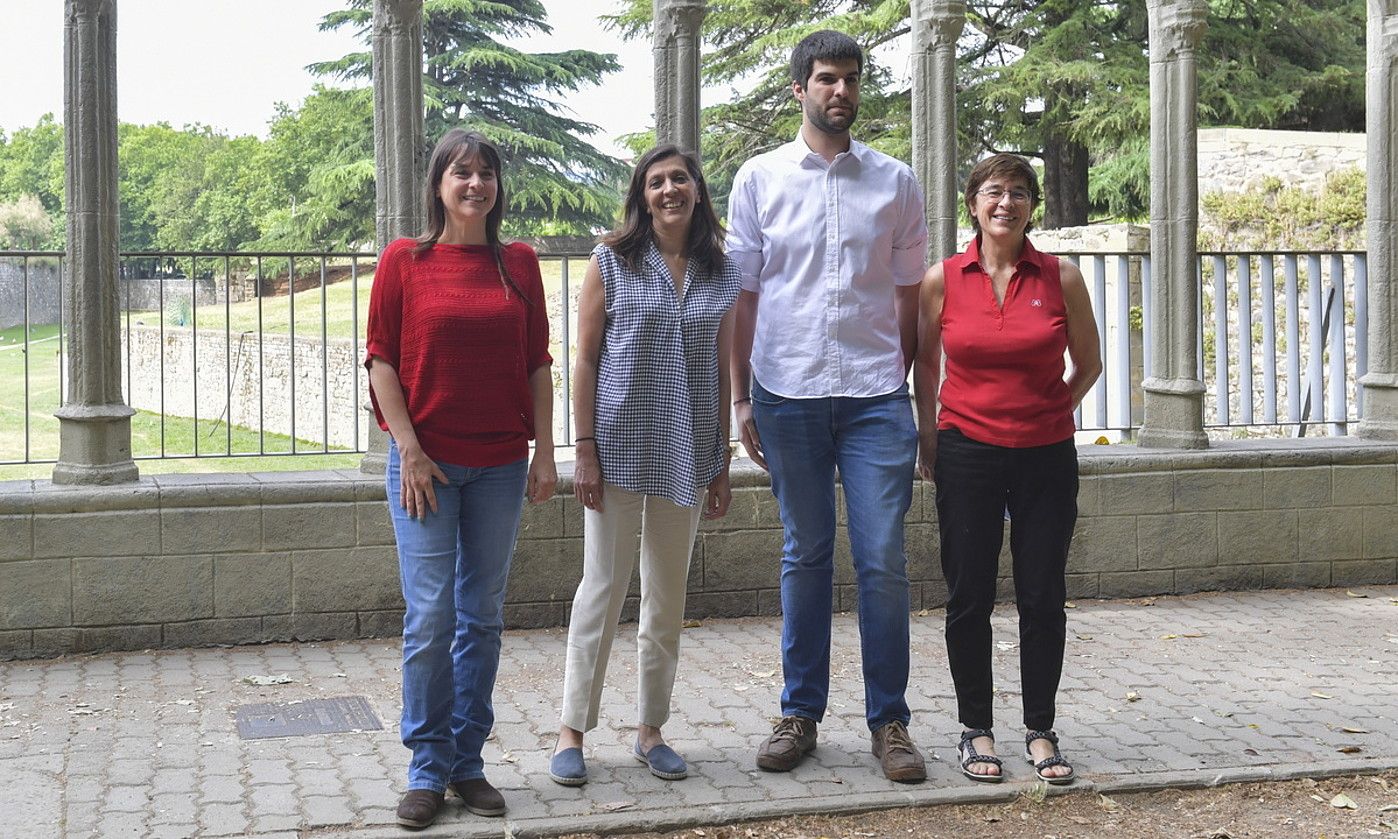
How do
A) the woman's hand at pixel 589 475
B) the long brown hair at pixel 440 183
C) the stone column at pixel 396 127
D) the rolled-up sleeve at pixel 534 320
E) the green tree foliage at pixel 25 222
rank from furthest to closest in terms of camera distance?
the green tree foliage at pixel 25 222 → the stone column at pixel 396 127 → the woman's hand at pixel 589 475 → the rolled-up sleeve at pixel 534 320 → the long brown hair at pixel 440 183

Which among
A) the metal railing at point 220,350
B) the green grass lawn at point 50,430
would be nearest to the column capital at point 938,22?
the metal railing at point 220,350

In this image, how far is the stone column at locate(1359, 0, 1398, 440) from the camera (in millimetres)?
7824

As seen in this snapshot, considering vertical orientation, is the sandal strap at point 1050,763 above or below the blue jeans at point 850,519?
below

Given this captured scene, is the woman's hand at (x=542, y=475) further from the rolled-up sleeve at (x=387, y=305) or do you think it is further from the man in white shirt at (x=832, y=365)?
the man in white shirt at (x=832, y=365)

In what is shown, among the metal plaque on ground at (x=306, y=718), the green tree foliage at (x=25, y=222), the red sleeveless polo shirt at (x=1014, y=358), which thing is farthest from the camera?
the green tree foliage at (x=25, y=222)

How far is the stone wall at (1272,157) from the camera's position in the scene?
17.7 metres

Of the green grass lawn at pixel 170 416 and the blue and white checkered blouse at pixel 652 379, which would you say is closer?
the blue and white checkered blouse at pixel 652 379

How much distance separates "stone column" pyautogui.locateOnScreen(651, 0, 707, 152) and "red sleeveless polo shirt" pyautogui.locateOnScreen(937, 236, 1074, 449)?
270 cm

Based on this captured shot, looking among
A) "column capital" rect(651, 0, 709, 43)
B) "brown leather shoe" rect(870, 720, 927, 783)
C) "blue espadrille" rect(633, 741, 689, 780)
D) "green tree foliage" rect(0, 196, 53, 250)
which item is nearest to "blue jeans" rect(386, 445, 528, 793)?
"blue espadrille" rect(633, 741, 689, 780)

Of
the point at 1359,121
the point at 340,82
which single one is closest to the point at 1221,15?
the point at 1359,121

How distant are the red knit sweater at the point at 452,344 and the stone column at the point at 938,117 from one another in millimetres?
3622

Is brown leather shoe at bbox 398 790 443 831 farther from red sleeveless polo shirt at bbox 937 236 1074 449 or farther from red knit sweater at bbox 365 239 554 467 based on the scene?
red sleeveless polo shirt at bbox 937 236 1074 449

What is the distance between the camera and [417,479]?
12.4 feet

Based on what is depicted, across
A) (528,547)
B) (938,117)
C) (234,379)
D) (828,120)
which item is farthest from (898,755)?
(234,379)
